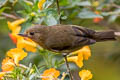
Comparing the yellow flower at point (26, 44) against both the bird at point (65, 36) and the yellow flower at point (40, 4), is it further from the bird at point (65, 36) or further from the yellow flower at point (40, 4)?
the yellow flower at point (40, 4)

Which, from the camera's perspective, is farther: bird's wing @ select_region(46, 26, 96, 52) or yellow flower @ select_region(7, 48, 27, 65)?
bird's wing @ select_region(46, 26, 96, 52)

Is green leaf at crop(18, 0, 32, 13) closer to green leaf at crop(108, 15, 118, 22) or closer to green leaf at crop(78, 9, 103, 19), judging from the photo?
green leaf at crop(78, 9, 103, 19)

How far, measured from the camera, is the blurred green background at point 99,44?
380 cm

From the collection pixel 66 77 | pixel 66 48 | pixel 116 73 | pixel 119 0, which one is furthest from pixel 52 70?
pixel 116 73

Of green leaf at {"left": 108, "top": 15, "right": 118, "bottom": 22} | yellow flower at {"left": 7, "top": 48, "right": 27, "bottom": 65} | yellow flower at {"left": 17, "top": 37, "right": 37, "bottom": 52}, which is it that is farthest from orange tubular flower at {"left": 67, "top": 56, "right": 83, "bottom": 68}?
green leaf at {"left": 108, "top": 15, "right": 118, "bottom": 22}

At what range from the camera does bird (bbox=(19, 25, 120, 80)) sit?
3.21 m

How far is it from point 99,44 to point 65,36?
67.3 inches

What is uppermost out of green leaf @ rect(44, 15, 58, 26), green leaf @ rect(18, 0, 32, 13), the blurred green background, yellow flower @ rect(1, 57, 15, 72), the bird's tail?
green leaf @ rect(18, 0, 32, 13)

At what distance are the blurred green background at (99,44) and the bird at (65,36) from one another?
234 millimetres

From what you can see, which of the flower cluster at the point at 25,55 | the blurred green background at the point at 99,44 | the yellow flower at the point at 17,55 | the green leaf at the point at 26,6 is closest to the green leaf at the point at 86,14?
the blurred green background at the point at 99,44

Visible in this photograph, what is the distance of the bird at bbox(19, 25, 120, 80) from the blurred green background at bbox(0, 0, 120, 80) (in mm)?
234

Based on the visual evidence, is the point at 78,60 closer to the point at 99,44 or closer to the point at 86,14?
the point at 86,14

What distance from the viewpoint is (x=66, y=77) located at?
2906 mm

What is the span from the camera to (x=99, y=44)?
493cm
